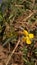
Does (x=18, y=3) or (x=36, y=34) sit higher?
(x=18, y=3)

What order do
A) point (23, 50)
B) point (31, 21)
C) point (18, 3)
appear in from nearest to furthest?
1. point (23, 50)
2. point (31, 21)
3. point (18, 3)

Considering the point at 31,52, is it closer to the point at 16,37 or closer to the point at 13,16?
the point at 16,37

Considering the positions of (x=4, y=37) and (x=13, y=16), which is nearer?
(x=4, y=37)

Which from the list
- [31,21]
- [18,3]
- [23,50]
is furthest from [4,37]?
[18,3]

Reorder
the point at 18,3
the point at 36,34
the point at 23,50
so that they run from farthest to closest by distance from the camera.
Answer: the point at 18,3, the point at 36,34, the point at 23,50

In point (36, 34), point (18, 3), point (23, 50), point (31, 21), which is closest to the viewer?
point (23, 50)

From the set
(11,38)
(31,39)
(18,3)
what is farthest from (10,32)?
(18,3)

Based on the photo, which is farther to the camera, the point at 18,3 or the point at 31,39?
the point at 18,3

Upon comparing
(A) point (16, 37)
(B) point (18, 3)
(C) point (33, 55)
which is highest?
(B) point (18, 3)

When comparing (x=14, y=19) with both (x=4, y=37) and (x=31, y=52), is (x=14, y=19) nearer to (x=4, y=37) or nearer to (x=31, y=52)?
(x=4, y=37)
